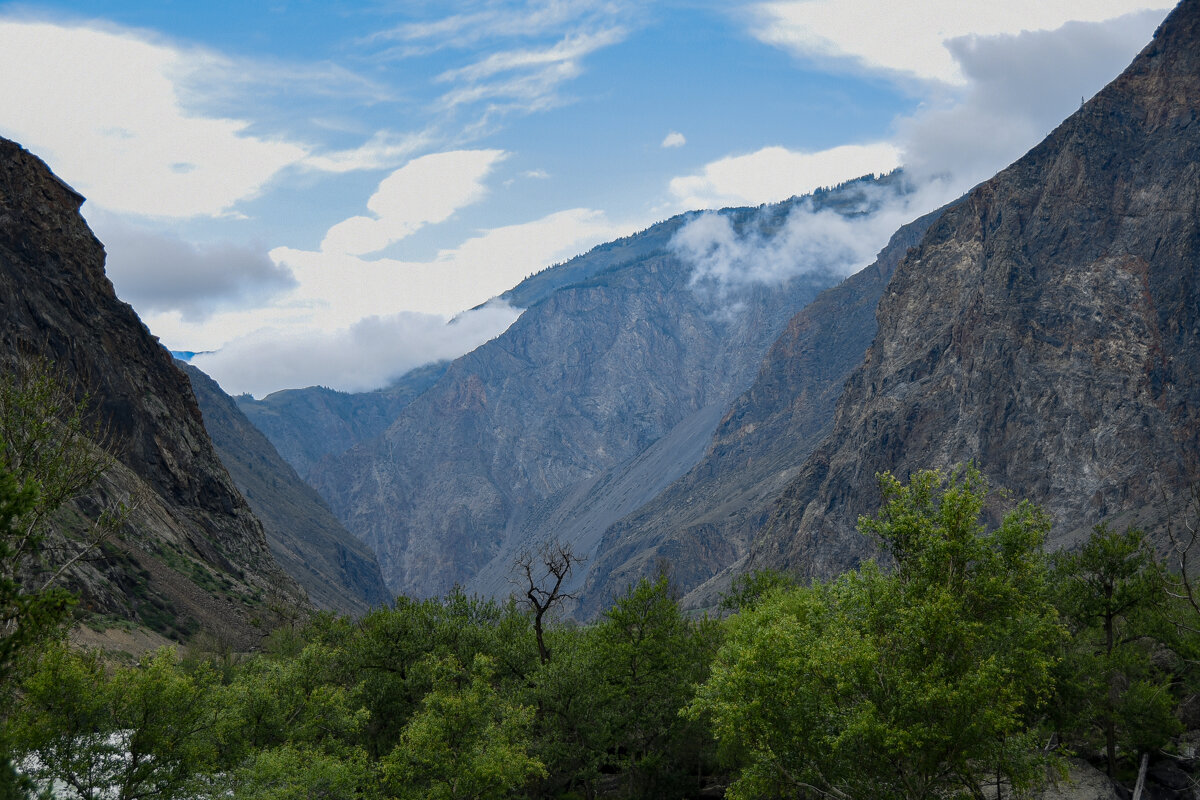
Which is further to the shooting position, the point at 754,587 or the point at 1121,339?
the point at 1121,339

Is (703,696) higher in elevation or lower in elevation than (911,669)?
lower

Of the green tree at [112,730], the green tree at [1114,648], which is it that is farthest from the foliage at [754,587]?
the green tree at [112,730]

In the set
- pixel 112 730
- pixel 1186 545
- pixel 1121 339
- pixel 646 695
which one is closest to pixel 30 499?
pixel 112 730

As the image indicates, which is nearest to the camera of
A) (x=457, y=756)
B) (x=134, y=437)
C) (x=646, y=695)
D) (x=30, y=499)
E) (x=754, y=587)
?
(x=30, y=499)

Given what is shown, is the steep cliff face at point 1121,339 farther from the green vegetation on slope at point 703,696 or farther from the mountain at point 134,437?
the green vegetation on slope at point 703,696

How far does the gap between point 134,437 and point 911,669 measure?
10885 centimetres

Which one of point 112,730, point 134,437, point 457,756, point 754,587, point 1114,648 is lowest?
point 1114,648

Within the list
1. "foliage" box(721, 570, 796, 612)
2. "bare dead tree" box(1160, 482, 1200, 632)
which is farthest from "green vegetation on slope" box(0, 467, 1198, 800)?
"foliage" box(721, 570, 796, 612)

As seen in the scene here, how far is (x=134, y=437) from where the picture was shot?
110 m

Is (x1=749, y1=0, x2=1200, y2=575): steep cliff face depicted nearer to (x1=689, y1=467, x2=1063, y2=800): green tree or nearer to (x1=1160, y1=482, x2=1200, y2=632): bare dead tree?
(x1=1160, y1=482, x2=1200, y2=632): bare dead tree

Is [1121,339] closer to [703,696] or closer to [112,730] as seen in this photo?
[703,696]

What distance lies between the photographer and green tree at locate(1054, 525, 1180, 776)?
43750mm

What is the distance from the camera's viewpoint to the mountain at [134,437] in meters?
83.4

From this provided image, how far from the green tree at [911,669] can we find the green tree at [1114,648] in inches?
701
